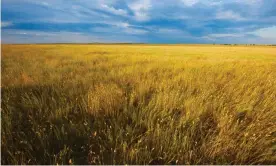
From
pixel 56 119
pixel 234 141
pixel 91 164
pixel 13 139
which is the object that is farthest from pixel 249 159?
pixel 13 139

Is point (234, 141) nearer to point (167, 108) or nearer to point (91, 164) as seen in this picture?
point (167, 108)

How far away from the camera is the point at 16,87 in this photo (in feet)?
14.2

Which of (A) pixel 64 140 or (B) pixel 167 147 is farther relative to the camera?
(A) pixel 64 140

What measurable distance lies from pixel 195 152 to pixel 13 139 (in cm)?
232

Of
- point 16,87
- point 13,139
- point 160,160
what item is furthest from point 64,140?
point 16,87

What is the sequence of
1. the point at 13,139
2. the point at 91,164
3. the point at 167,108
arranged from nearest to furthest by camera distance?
1. the point at 91,164
2. the point at 13,139
3. the point at 167,108

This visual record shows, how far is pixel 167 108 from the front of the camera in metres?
3.19

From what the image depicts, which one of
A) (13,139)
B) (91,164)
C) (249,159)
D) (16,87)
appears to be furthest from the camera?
(16,87)

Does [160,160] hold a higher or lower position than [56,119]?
lower

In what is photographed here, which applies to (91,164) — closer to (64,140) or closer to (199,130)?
(64,140)

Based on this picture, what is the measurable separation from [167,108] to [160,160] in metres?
1.20

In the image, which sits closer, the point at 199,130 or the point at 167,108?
the point at 199,130

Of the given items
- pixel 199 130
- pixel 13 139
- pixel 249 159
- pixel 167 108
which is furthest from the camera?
pixel 167 108

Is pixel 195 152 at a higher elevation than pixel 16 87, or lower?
lower
